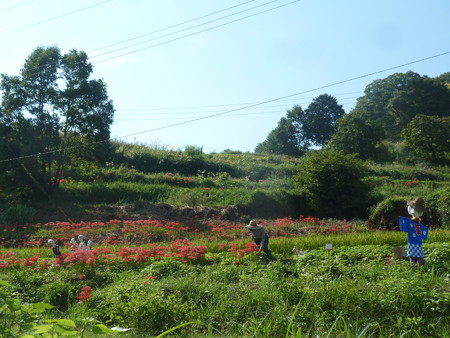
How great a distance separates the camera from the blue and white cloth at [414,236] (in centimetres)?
778

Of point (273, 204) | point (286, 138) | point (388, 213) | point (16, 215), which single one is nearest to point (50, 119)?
point (16, 215)

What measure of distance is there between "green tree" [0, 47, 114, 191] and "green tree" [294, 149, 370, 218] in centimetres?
1069

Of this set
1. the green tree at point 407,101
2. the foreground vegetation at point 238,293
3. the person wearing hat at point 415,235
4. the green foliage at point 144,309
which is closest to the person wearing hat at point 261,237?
the foreground vegetation at point 238,293

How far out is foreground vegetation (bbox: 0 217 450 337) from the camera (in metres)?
5.52

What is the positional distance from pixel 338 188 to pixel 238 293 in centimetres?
1341

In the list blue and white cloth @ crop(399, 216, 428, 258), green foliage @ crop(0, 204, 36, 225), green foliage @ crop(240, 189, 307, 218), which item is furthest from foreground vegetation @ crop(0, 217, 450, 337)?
green foliage @ crop(240, 189, 307, 218)

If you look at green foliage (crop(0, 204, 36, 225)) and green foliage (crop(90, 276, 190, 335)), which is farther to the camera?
green foliage (crop(0, 204, 36, 225))

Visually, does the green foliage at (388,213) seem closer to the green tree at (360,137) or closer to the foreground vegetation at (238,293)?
the foreground vegetation at (238,293)

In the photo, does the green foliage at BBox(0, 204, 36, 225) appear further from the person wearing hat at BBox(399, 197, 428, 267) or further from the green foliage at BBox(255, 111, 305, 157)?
the green foliage at BBox(255, 111, 305, 157)

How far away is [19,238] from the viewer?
15430 mm

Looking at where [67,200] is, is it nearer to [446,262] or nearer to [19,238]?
[19,238]

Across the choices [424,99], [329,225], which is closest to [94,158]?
[329,225]

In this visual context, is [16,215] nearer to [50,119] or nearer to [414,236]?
[50,119]

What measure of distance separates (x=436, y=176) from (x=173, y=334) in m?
30.3
